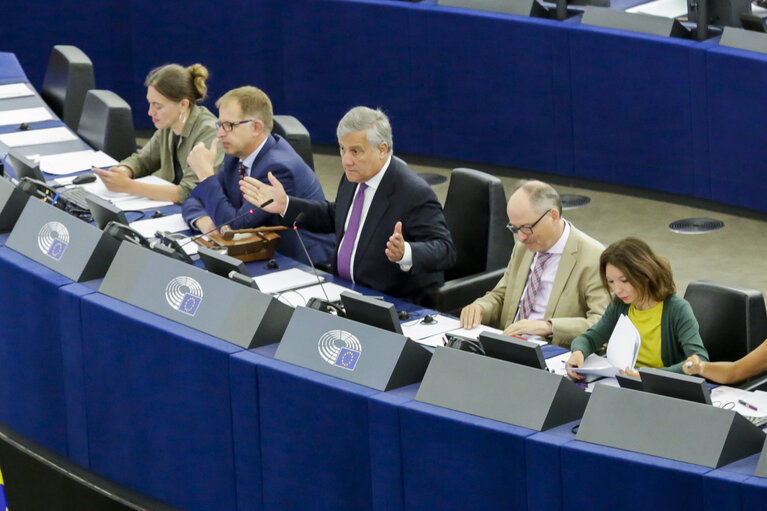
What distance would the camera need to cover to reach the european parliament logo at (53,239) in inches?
187

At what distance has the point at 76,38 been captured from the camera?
386 inches

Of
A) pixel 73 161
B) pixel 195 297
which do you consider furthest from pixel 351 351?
pixel 73 161

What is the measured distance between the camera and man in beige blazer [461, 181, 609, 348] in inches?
177

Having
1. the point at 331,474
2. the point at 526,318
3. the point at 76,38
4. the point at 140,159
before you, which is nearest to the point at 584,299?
the point at 526,318

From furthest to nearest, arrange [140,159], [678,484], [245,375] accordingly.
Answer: [140,159] < [245,375] < [678,484]

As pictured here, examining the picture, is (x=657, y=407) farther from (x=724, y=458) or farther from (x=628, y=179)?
(x=628, y=179)

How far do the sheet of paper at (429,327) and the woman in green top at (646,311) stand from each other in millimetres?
502

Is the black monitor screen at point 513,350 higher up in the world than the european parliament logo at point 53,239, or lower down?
higher up

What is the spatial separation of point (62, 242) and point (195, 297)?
0.78 m

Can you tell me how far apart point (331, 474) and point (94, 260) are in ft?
4.51

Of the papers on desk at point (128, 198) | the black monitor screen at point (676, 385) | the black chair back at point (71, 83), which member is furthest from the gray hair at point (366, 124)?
the black chair back at point (71, 83)

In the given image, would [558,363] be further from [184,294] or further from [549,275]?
[184,294]

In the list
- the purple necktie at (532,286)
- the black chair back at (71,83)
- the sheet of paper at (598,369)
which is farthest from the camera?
the black chair back at (71,83)

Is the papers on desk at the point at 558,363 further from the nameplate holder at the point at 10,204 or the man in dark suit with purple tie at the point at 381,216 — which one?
the nameplate holder at the point at 10,204
